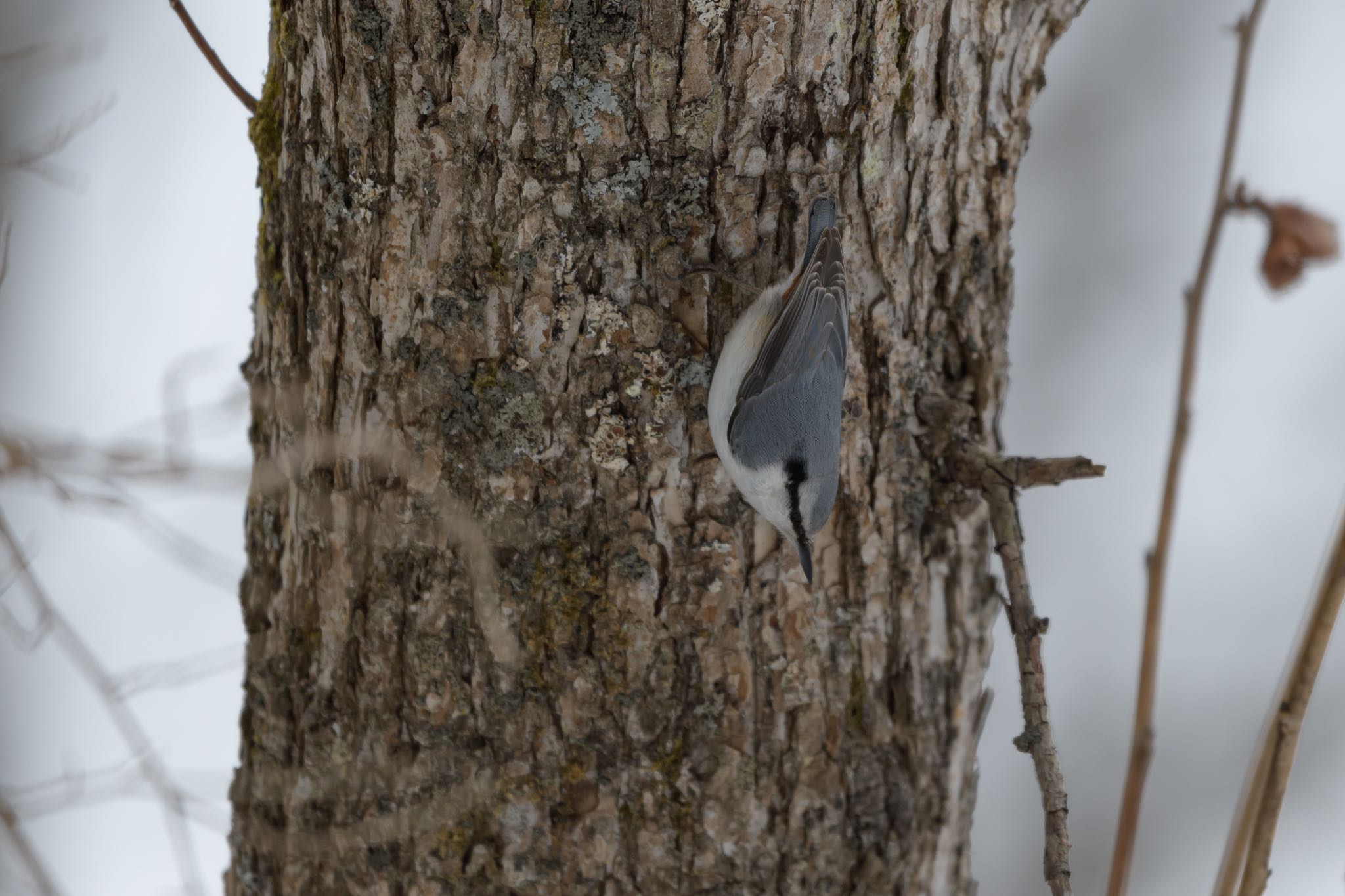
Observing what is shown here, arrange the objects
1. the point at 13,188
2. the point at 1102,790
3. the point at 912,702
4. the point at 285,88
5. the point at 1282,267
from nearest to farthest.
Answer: the point at 1282,267 → the point at 285,88 → the point at 912,702 → the point at 13,188 → the point at 1102,790

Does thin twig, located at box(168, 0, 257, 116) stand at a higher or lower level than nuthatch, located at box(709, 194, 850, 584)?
higher

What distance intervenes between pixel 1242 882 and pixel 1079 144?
14.0 feet

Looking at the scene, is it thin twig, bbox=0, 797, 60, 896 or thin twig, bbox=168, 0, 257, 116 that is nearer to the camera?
thin twig, bbox=0, 797, 60, 896

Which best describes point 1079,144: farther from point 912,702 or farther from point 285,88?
point 285,88

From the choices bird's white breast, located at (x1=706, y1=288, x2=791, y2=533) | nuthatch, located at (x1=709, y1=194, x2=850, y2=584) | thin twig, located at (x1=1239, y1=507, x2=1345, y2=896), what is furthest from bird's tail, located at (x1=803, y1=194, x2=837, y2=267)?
thin twig, located at (x1=1239, y1=507, x2=1345, y2=896)

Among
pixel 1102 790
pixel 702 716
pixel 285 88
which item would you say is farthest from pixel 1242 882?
pixel 1102 790

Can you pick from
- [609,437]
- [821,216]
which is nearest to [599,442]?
[609,437]

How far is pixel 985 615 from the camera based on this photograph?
1.72 metres

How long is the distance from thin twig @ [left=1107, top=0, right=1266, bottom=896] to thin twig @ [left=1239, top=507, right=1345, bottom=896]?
73 millimetres

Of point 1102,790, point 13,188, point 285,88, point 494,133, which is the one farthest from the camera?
point 1102,790

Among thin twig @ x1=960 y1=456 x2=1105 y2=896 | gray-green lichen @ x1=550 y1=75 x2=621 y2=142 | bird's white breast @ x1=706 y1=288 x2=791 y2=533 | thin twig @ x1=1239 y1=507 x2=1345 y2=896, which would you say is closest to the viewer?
thin twig @ x1=1239 y1=507 x2=1345 y2=896

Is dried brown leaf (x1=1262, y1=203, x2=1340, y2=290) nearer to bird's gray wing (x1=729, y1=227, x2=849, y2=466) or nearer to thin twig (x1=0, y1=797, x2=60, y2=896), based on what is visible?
bird's gray wing (x1=729, y1=227, x2=849, y2=466)

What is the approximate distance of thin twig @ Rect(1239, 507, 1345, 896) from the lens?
573mm

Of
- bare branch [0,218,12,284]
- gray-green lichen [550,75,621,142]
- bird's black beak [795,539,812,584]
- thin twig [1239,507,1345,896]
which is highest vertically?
bare branch [0,218,12,284]
